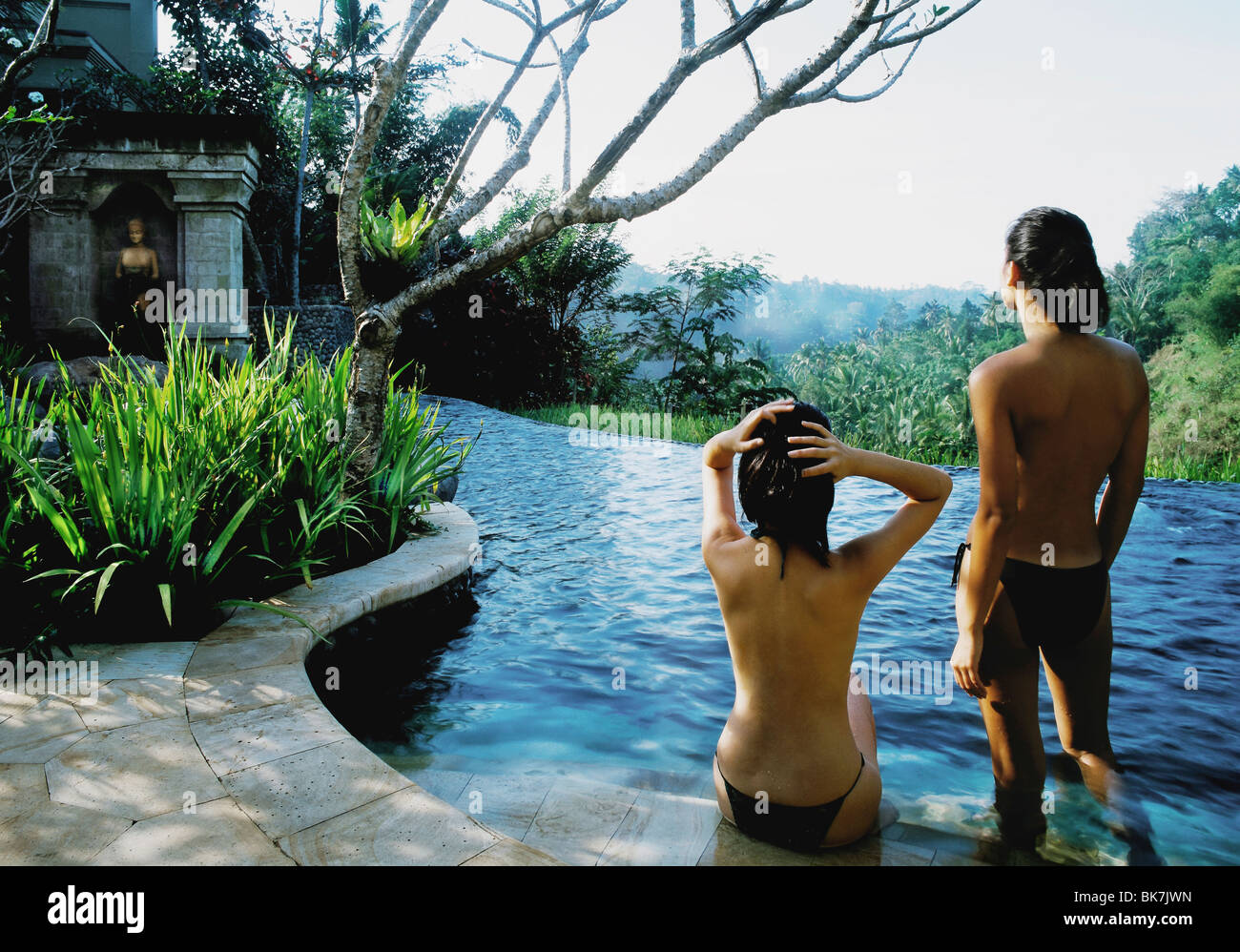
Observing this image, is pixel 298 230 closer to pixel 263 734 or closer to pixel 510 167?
pixel 510 167

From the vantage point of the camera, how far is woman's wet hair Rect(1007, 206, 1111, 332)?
1.91 metres

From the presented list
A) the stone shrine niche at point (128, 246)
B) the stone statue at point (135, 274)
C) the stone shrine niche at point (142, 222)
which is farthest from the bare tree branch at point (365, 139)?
the stone statue at point (135, 274)

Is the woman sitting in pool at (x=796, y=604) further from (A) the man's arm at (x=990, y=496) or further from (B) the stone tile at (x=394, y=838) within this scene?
(B) the stone tile at (x=394, y=838)

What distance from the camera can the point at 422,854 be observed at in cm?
181

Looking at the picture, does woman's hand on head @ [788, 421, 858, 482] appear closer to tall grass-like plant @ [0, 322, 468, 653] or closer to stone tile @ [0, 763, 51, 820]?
stone tile @ [0, 763, 51, 820]

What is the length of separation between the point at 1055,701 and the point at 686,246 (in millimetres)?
13421

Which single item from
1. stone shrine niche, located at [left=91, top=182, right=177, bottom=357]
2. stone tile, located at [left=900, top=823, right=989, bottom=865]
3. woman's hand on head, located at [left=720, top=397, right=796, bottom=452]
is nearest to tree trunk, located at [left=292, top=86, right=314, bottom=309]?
stone shrine niche, located at [left=91, top=182, right=177, bottom=357]

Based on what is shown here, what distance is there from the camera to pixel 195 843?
1.83 metres

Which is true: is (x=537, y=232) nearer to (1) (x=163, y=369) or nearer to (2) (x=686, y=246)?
(1) (x=163, y=369)

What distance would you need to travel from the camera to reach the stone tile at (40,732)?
2238 millimetres

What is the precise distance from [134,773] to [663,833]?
1446mm

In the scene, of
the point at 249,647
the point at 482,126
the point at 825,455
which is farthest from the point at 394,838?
the point at 482,126

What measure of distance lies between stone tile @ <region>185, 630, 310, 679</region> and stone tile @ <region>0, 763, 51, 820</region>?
0.63 m
